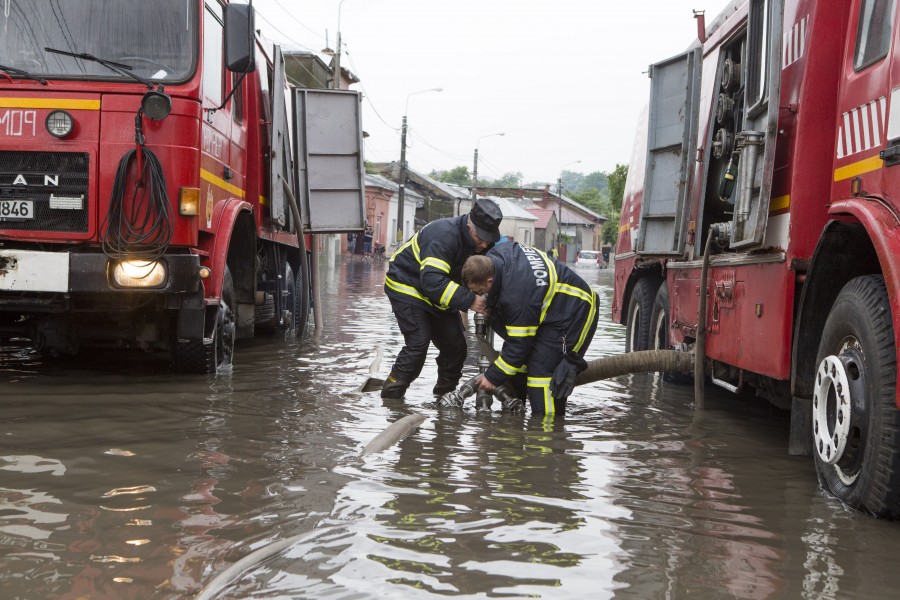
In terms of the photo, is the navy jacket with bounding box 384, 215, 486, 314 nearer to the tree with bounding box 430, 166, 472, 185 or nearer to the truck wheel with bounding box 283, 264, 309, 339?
the truck wheel with bounding box 283, 264, 309, 339

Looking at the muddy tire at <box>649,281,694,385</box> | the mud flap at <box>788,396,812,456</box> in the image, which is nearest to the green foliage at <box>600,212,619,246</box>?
the muddy tire at <box>649,281,694,385</box>

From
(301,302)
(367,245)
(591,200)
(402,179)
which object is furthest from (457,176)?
(301,302)

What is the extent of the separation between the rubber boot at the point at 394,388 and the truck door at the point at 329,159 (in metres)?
3.57

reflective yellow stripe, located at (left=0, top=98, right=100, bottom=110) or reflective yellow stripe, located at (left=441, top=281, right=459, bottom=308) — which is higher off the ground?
reflective yellow stripe, located at (left=0, top=98, right=100, bottom=110)

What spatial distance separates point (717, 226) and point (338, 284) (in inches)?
749

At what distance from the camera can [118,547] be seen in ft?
10.8

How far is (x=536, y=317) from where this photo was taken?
245 inches

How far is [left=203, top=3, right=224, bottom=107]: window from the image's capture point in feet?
21.8

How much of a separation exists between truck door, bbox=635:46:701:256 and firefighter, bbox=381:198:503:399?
144 centimetres

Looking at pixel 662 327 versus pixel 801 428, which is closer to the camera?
pixel 801 428

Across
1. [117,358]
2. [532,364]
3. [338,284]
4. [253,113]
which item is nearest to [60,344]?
[117,358]

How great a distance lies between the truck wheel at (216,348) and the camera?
275 inches

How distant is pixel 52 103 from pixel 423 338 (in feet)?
9.26

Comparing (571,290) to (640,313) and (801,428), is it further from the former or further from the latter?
(640,313)
